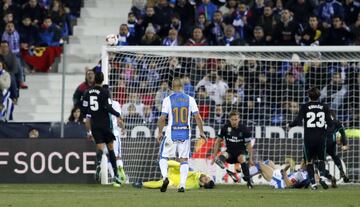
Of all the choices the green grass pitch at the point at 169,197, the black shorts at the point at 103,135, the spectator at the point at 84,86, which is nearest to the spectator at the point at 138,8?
the spectator at the point at 84,86

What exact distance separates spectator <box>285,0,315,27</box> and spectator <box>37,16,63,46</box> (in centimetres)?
560

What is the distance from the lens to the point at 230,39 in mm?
29125

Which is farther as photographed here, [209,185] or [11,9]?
[11,9]

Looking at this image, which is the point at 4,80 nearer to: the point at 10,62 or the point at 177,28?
the point at 10,62

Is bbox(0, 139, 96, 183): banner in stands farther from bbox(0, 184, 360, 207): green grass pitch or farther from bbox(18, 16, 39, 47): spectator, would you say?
bbox(18, 16, 39, 47): spectator

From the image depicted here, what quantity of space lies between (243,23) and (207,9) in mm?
1330

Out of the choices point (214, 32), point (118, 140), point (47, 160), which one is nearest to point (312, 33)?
point (214, 32)

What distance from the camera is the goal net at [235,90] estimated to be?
24547 millimetres

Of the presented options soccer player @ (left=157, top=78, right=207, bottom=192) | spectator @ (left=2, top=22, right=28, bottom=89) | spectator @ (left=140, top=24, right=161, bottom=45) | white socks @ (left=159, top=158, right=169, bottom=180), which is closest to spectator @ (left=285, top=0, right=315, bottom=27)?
spectator @ (left=140, top=24, right=161, bottom=45)

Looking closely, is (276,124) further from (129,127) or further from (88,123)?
(88,123)

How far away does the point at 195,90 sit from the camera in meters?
26.3

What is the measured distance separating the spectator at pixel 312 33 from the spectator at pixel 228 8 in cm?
224

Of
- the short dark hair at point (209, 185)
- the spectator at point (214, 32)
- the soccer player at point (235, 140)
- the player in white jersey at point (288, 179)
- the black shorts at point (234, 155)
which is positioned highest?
the spectator at point (214, 32)

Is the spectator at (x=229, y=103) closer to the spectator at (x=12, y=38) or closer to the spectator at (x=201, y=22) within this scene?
the spectator at (x=201, y=22)
